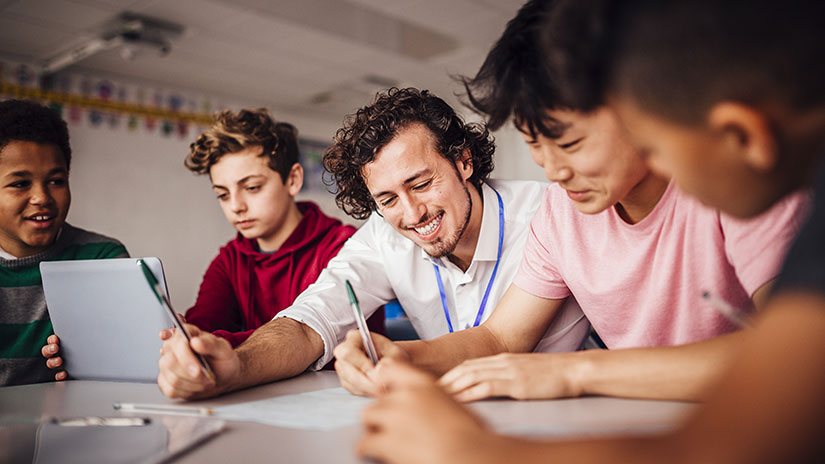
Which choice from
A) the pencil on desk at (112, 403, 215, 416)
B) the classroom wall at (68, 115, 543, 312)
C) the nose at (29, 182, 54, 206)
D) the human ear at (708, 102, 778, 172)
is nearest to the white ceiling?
the classroom wall at (68, 115, 543, 312)

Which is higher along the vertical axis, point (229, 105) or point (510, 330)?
point (229, 105)

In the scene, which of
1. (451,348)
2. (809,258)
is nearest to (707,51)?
(809,258)

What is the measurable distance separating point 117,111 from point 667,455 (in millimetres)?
5409

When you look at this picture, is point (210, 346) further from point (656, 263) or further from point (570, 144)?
point (656, 263)

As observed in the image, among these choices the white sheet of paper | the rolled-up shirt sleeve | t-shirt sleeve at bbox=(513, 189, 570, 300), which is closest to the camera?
the white sheet of paper

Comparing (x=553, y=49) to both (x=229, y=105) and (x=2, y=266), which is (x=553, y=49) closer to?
(x=2, y=266)

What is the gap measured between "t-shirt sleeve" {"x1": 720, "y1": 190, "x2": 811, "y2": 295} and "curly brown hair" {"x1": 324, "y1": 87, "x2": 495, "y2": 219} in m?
0.90

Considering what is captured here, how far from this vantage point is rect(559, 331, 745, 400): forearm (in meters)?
0.77

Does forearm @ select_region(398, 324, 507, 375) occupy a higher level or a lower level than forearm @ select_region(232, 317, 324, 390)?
lower

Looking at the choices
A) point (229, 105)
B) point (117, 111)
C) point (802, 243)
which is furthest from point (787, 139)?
point (229, 105)

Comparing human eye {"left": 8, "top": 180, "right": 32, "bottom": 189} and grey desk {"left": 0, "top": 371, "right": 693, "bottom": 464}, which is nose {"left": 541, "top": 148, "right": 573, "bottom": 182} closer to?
grey desk {"left": 0, "top": 371, "right": 693, "bottom": 464}

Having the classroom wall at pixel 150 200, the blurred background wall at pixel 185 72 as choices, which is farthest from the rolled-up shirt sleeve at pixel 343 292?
the classroom wall at pixel 150 200

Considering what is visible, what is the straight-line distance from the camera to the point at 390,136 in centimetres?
161

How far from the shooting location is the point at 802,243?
35cm
